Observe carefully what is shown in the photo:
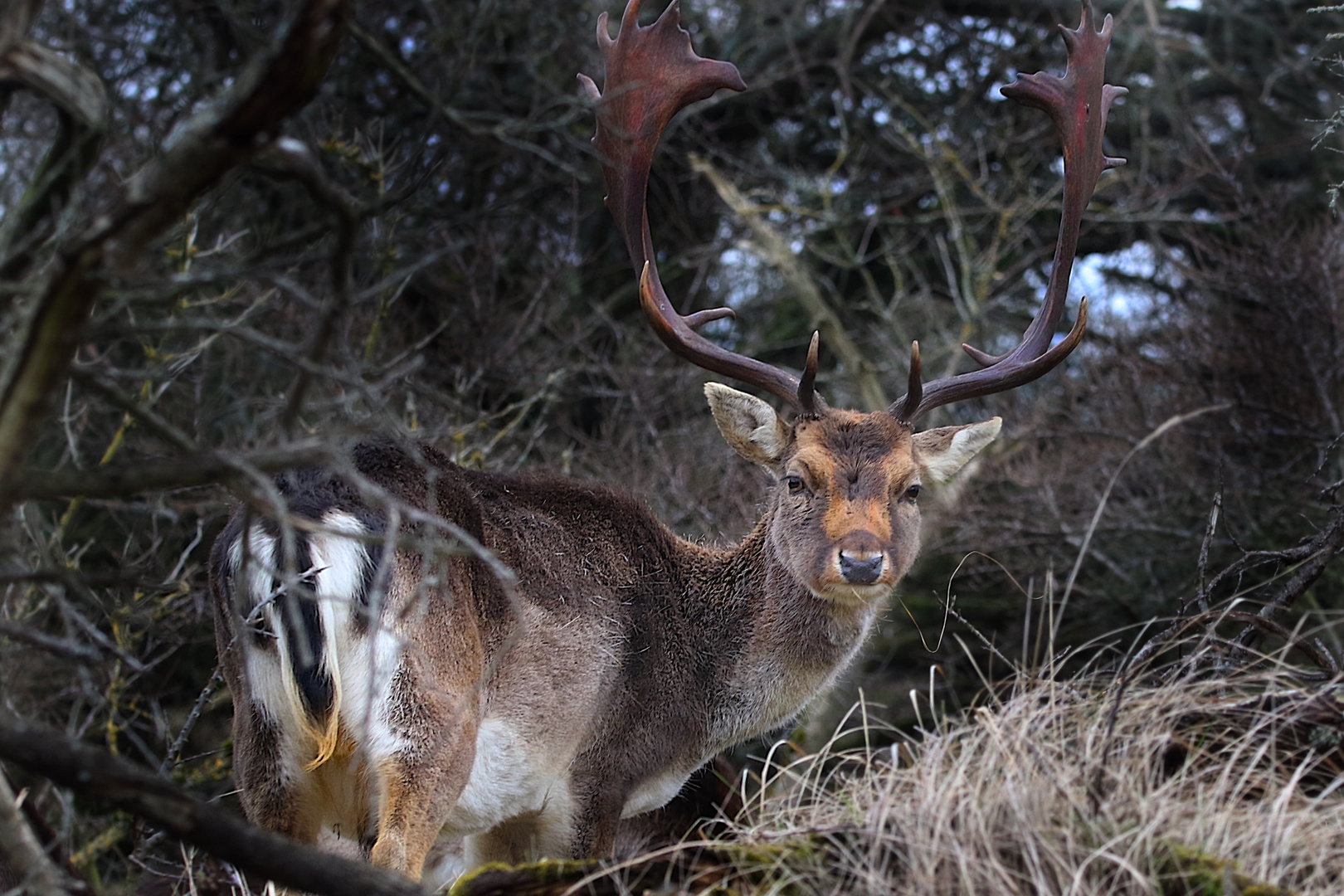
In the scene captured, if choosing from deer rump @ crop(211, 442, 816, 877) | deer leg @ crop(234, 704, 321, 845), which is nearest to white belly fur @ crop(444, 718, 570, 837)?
deer rump @ crop(211, 442, 816, 877)

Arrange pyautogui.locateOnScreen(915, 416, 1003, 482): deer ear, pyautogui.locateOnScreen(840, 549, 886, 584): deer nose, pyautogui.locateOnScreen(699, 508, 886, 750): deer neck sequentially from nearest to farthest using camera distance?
pyautogui.locateOnScreen(840, 549, 886, 584): deer nose, pyautogui.locateOnScreen(699, 508, 886, 750): deer neck, pyautogui.locateOnScreen(915, 416, 1003, 482): deer ear

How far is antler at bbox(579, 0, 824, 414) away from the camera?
5.97 m

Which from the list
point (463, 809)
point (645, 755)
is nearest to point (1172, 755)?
point (645, 755)

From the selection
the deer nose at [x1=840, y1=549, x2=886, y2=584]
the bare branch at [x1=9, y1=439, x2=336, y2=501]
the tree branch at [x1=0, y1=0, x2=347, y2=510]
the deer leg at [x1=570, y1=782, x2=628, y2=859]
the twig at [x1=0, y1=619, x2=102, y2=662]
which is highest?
the tree branch at [x1=0, y1=0, x2=347, y2=510]

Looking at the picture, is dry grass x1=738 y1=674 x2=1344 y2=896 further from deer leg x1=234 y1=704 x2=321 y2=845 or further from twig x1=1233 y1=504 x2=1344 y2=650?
deer leg x1=234 y1=704 x2=321 y2=845

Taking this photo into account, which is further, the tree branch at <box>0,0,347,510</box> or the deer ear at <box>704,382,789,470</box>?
the deer ear at <box>704,382,789,470</box>

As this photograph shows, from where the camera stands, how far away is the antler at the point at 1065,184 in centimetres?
592

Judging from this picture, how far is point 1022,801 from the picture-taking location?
3273mm

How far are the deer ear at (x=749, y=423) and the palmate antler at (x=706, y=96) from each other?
173 millimetres

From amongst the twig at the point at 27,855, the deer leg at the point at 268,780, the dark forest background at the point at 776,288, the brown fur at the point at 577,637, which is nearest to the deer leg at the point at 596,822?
the brown fur at the point at 577,637

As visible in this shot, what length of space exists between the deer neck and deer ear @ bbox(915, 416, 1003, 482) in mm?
735

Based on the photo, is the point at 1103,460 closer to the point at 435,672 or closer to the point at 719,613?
the point at 719,613

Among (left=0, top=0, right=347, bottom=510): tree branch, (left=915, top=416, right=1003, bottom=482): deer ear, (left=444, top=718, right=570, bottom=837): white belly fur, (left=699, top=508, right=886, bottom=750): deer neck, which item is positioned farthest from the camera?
(left=915, top=416, right=1003, bottom=482): deer ear

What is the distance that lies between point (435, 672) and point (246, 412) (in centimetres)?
522
